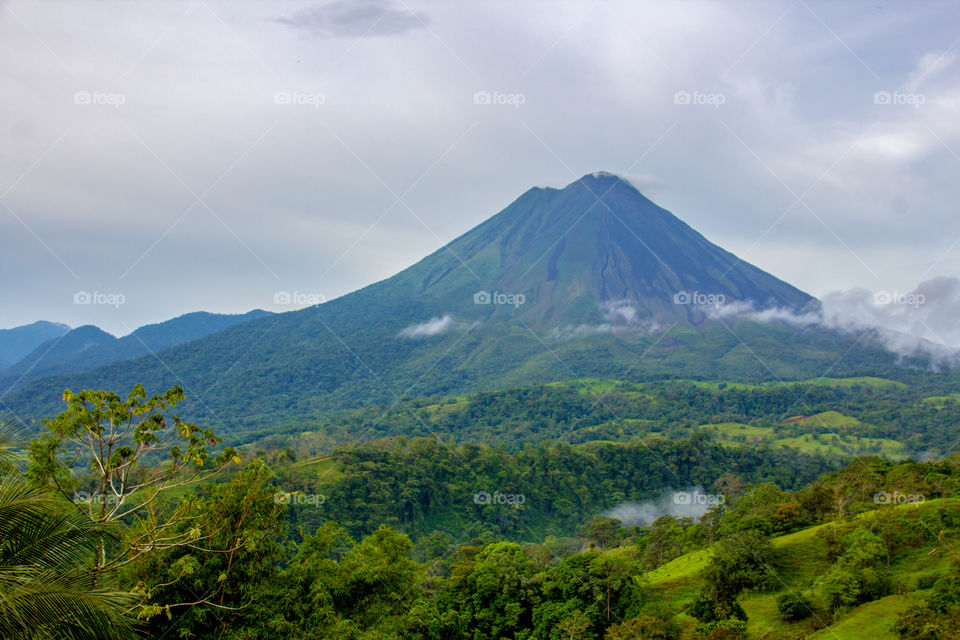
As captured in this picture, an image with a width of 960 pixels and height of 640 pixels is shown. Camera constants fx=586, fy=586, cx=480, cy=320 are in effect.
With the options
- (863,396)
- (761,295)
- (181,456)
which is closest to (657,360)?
(863,396)

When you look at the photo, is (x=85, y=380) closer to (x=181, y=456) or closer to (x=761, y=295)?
(x=181, y=456)
